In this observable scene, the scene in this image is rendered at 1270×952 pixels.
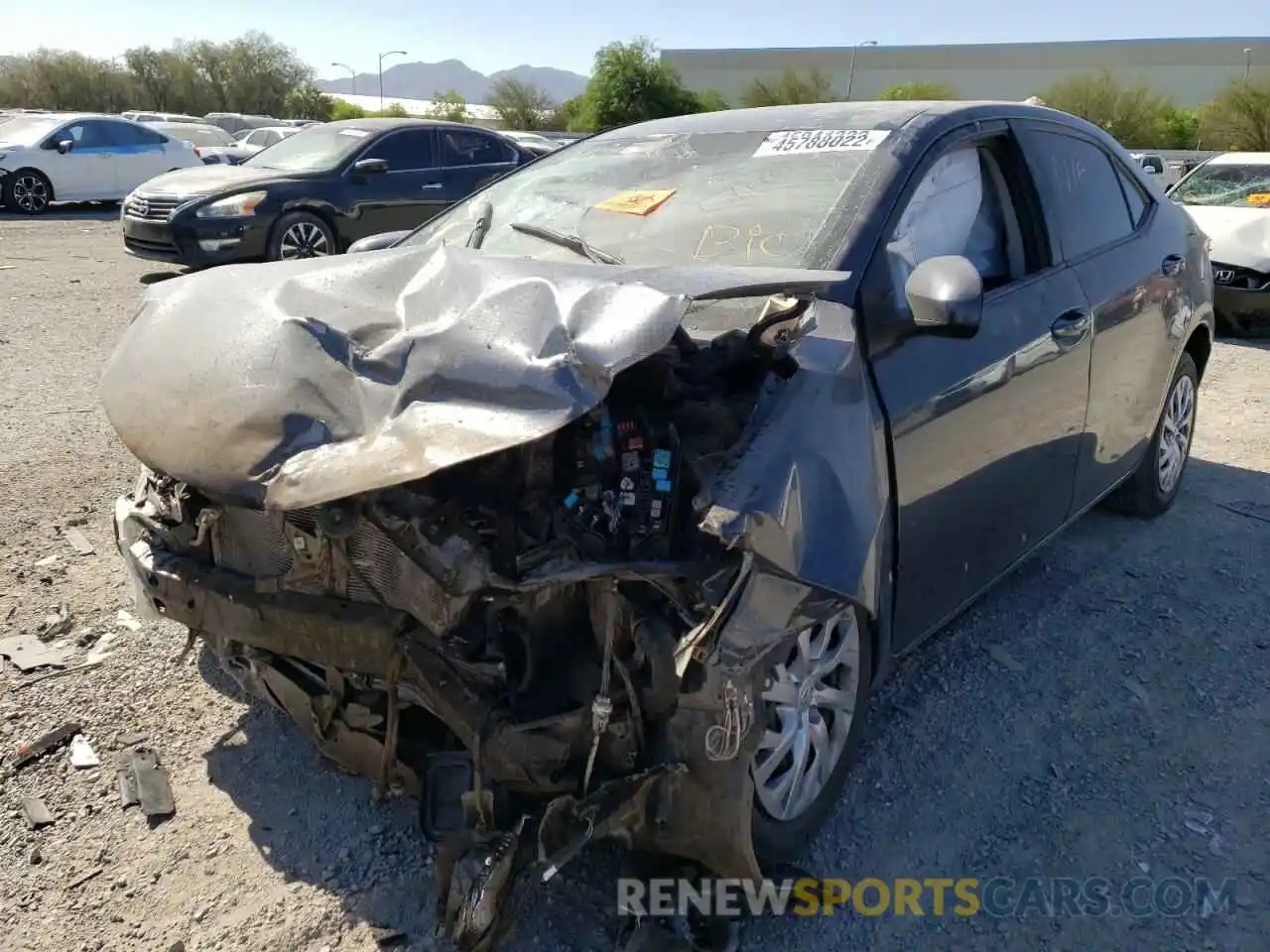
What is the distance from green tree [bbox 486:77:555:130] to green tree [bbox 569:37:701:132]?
3.50m

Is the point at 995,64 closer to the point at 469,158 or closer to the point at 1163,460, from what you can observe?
the point at 469,158

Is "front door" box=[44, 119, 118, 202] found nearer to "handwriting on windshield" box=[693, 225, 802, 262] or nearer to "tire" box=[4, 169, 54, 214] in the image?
"tire" box=[4, 169, 54, 214]

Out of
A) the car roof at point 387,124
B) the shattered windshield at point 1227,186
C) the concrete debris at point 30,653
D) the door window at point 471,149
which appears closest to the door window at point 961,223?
the concrete debris at point 30,653

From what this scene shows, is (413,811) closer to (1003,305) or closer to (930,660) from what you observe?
(930,660)

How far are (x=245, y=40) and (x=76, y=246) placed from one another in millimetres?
57001

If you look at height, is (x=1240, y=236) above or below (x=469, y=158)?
below

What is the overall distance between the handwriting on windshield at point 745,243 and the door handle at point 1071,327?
1061 mm

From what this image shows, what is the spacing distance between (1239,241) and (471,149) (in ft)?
24.6

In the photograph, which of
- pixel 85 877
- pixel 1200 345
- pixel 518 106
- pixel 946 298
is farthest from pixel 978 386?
pixel 518 106

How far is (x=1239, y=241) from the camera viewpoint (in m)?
8.80

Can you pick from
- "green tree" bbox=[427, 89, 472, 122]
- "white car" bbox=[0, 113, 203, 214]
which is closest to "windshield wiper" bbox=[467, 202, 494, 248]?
"white car" bbox=[0, 113, 203, 214]

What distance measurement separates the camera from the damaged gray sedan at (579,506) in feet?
6.81

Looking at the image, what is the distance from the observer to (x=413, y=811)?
2711 mm

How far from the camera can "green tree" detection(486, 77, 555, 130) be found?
186ft
